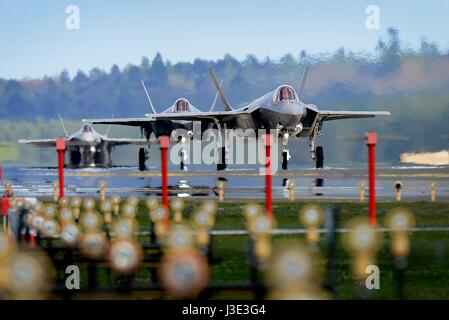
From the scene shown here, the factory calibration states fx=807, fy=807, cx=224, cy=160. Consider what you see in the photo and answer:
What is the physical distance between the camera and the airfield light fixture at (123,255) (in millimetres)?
12688

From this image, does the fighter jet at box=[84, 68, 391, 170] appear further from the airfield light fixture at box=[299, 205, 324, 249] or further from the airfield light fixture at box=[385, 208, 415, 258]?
the airfield light fixture at box=[385, 208, 415, 258]

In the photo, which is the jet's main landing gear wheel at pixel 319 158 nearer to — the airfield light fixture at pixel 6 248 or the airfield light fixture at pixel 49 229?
the airfield light fixture at pixel 49 229

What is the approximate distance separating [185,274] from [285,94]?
30865 mm

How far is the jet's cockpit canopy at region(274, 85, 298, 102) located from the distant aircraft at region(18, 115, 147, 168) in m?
13.6

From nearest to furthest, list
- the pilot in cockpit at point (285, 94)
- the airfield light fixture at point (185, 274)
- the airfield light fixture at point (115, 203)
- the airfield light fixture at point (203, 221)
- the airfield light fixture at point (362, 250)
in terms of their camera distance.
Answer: the airfield light fixture at point (185, 274)
the airfield light fixture at point (362, 250)
the airfield light fixture at point (203, 221)
the airfield light fixture at point (115, 203)
the pilot in cockpit at point (285, 94)

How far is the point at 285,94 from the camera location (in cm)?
4175

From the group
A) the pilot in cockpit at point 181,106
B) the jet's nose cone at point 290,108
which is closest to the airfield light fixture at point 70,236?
the jet's nose cone at point 290,108

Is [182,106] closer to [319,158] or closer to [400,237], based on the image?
[319,158]

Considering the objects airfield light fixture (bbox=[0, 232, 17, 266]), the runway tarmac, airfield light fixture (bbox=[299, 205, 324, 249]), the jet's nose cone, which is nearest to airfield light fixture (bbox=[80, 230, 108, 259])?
airfield light fixture (bbox=[0, 232, 17, 266])

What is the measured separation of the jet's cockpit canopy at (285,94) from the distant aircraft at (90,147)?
13582 millimetres

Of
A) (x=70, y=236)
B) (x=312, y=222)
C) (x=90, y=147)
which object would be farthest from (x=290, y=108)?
(x=70, y=236)
